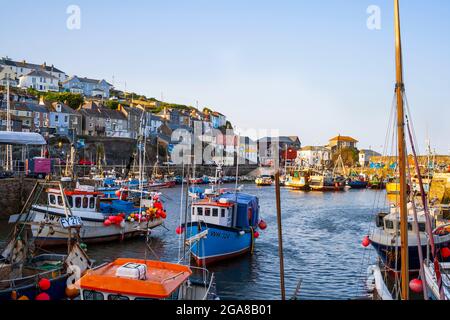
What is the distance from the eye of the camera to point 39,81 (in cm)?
11106

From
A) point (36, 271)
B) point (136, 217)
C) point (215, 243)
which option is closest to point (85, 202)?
point (136, 217)

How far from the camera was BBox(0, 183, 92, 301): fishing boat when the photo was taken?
1345 cm

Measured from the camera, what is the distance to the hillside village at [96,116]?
8200 cm

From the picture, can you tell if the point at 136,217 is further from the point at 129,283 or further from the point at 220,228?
the point at 129,283

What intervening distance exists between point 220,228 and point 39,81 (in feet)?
336

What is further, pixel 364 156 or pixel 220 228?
pixel 364 156

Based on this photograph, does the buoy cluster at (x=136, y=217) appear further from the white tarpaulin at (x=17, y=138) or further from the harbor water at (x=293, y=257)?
the white tarpaulin at (x=17, y=138)

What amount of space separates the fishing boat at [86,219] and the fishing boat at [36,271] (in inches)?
321

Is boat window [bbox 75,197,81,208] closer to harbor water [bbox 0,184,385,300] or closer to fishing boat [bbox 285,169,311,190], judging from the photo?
harbor water [bbox 0,184,385,300]

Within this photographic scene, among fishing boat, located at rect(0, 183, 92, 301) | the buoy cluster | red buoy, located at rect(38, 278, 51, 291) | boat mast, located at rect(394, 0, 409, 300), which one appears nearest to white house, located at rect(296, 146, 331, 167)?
the buoy cluster

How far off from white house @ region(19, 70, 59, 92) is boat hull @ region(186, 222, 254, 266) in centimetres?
9950

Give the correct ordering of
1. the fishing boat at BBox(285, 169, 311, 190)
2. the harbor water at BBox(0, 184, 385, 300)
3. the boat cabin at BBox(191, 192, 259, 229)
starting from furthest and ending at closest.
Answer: the fishing boat at BBox(285, 169, 311, 190) → the boat cabin at BBox(191, 192, 259, 229) → the harbor water at BBox(0, 184, 385, 300)
